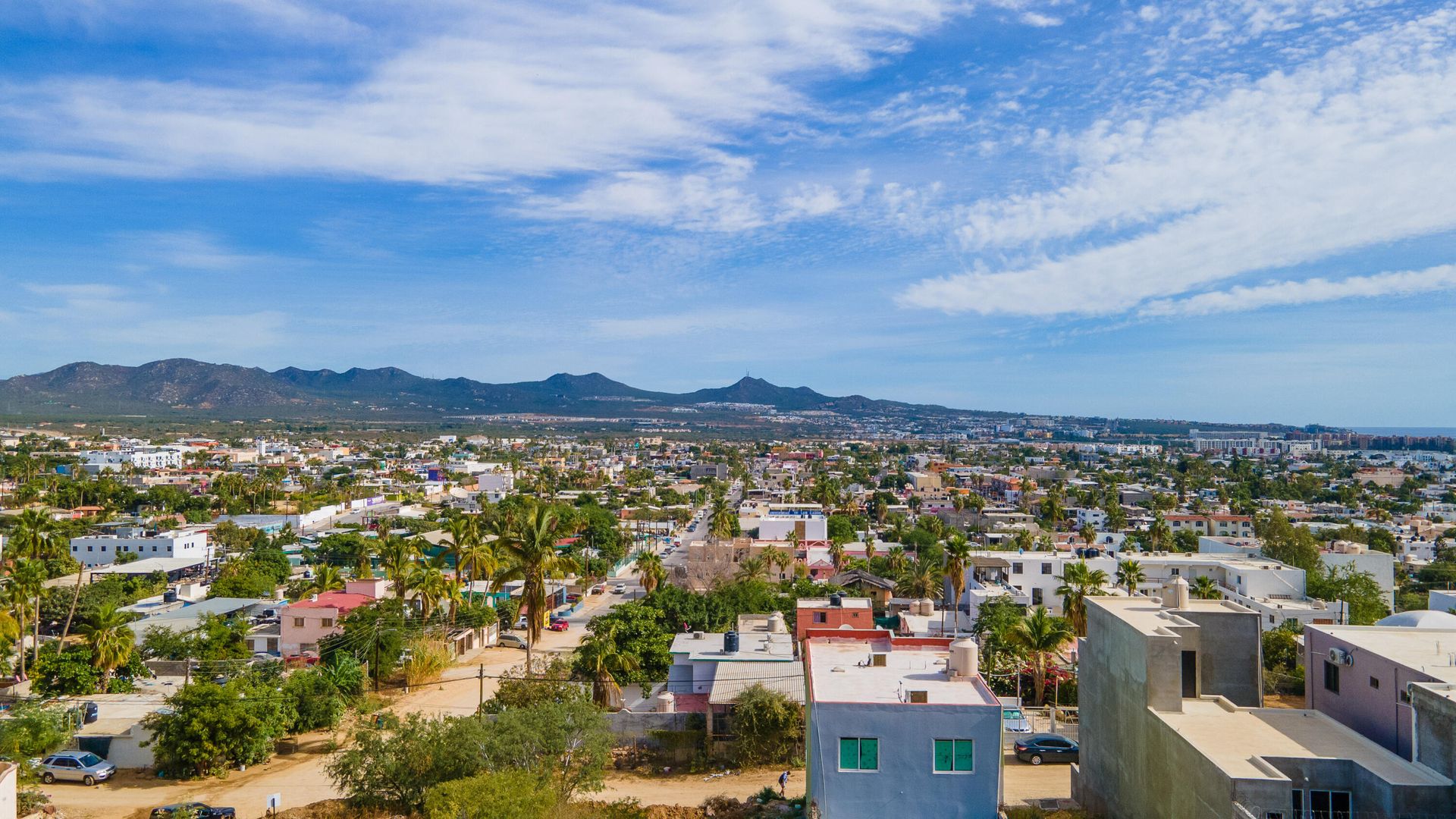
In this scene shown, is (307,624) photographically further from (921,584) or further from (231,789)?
(921,584)

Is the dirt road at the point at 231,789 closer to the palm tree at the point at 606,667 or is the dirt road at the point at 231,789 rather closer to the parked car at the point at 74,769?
the parked car at the point at 74,769

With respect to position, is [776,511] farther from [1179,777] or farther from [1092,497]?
[1179,777]

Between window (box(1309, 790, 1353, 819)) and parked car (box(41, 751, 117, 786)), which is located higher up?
window (box(1309, 790, 1353, 819))

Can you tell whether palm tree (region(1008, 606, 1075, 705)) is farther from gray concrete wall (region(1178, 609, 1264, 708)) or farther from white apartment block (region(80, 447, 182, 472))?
white apartment block (region(80, 447, 182, 472))

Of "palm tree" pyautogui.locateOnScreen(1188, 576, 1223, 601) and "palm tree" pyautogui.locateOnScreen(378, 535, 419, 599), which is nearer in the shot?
"palm tree" pyautogui.locateOnScreen(1188, 576, 1223, 601)

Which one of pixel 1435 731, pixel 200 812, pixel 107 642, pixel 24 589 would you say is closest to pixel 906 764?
pixel 1435 731

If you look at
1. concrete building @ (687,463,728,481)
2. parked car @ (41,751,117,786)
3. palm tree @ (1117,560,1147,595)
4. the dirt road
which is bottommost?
concrete building @ (687,463,728,481)

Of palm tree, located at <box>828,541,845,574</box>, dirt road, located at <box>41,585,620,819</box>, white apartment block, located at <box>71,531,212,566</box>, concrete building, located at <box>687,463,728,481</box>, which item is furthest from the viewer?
concrete building, located at <box>687,463,728,481</box>

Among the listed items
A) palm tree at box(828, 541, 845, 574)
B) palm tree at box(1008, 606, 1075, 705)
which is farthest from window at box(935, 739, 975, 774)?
palm tree at box(828, 541, 845, 574)
